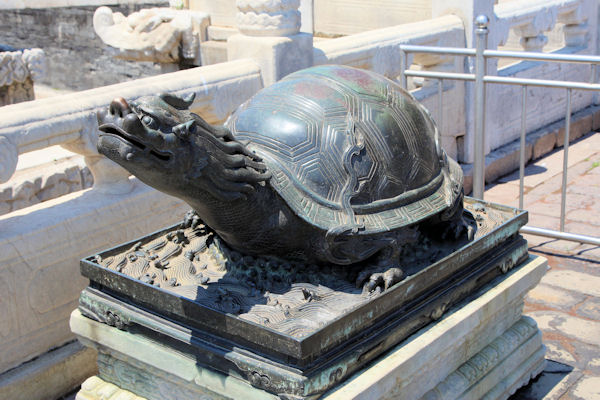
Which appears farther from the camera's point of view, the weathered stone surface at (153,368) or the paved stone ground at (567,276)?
the paved stone ground at (567,276)

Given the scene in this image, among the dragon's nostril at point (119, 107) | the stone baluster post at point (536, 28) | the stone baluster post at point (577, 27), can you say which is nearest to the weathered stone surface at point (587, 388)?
the dragon's nostril at point (119, 107)

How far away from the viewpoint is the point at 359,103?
2.77 meters

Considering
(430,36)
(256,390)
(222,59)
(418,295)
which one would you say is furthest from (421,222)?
(222,59)

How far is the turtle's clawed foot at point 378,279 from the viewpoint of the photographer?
2.66 m

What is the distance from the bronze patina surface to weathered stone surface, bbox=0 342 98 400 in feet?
1.86

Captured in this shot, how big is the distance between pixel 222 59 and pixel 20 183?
2.10 m

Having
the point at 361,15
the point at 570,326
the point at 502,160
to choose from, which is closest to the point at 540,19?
the point at 502,160

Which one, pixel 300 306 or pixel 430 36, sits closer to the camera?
pixel 300 306

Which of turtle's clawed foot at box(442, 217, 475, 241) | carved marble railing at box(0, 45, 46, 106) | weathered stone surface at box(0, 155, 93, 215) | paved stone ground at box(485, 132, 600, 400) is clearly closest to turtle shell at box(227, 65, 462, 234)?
turtle's clawed foot at box(442, 217, 475, 241)

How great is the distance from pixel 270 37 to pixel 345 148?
1791 mm

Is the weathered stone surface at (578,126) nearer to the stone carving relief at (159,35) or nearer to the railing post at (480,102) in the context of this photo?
the railing post at (480,102)

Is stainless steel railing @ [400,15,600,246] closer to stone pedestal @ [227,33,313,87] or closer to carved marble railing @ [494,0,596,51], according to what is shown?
stone pedestal @ [227,33,313,87]

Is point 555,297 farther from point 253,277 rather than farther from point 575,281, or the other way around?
point 253,277

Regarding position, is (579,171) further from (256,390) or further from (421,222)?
(256,390)
